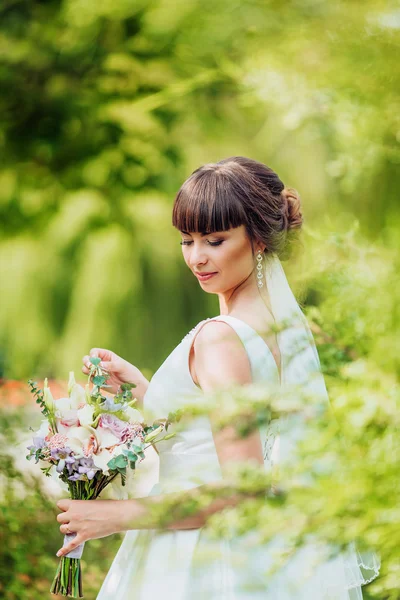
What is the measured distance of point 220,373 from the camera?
Result: 133cm

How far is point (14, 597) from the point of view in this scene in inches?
109

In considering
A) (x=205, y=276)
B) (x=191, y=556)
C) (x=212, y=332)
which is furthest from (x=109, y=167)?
(x=191, y=556)

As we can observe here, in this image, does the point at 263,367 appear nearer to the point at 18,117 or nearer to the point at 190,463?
the point at 190,463

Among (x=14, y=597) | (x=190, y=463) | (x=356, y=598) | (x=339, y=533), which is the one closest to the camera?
(x=339, y=533)

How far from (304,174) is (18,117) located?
3.80 feet

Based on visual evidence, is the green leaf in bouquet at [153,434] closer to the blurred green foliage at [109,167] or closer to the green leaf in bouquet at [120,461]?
the green leaf in bouquet at [120,461]

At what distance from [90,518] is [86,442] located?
0.14 m

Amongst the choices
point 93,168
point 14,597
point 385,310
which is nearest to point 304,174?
point 93,168

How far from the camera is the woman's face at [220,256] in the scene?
1487 millimetres

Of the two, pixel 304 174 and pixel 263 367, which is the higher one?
pixel 304 174

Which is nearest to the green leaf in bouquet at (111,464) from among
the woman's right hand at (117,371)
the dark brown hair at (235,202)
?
the woman's right hand at (117,371)

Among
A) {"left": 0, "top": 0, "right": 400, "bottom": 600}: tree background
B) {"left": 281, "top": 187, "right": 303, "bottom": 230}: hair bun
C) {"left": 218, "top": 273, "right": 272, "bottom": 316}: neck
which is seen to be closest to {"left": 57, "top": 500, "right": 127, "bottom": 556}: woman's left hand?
{"left": 218, "top": 273, "right": 272, "bottom": 316}: neck

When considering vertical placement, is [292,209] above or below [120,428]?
above

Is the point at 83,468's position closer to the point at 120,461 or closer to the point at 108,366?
the point at 120,461
